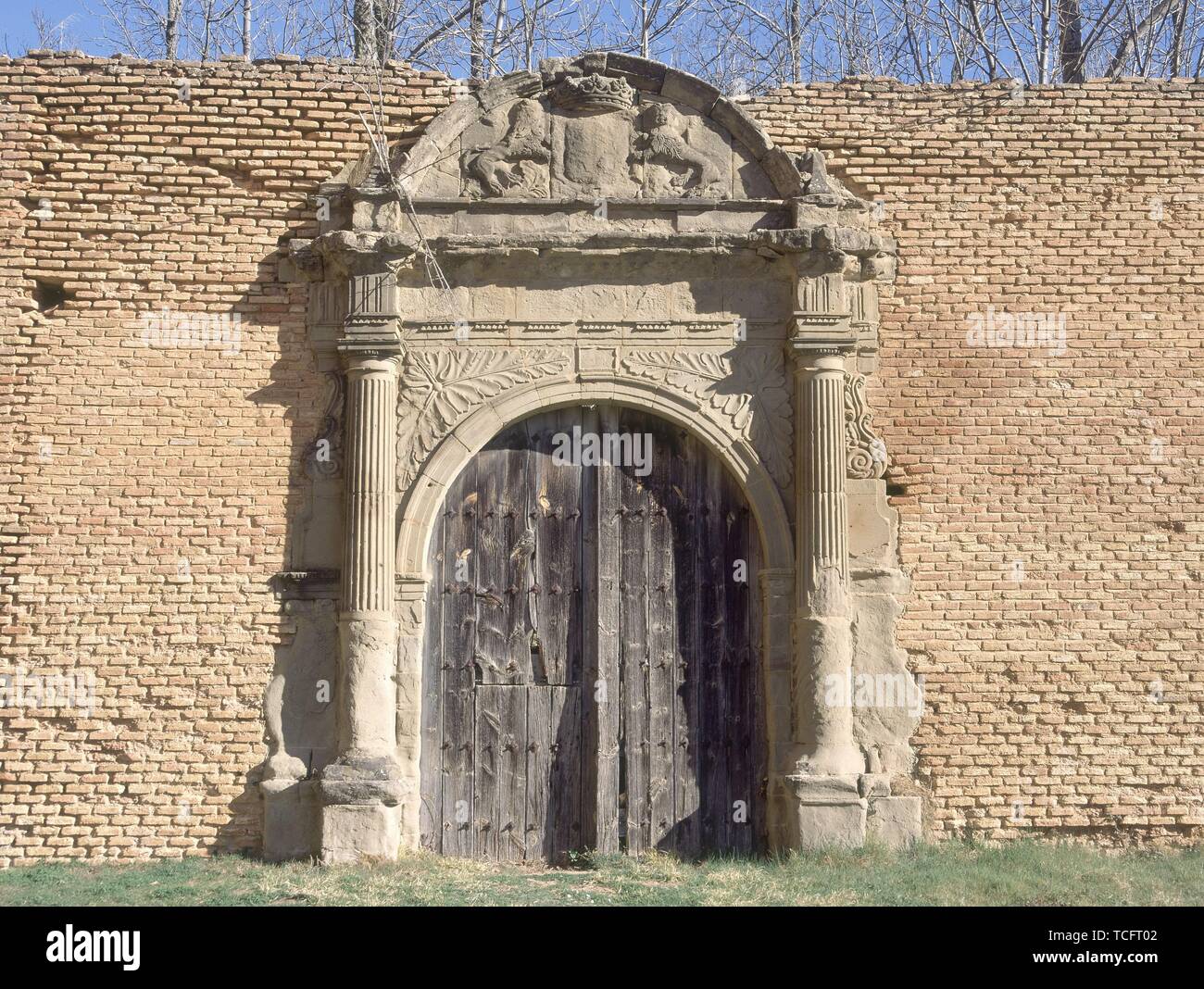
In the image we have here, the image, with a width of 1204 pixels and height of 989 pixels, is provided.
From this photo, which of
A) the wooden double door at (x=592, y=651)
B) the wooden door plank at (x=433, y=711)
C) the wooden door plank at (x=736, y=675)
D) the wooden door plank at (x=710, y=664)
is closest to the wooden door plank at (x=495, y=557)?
the wooden double door at (x=592, y=651)

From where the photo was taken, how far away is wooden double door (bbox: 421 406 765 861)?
775 centimetres

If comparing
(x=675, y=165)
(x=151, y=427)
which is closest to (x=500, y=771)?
(x=151, y=427)

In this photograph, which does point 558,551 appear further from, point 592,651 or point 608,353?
point 608,353

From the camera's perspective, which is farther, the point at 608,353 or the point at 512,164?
the point at 512,164

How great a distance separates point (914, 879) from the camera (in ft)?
22.2

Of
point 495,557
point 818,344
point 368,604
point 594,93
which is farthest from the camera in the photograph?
point 594,93

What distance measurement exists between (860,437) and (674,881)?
2950 mm

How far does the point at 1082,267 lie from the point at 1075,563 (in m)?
1.93

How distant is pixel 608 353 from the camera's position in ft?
26.1

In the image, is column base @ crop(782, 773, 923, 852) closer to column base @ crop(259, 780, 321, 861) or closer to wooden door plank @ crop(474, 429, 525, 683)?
wooden door plank @ crop(474, 429, 525, 683)

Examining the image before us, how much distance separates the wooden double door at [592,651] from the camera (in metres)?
7.75

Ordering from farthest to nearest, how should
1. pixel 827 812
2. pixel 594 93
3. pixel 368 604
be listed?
1. pixel 594 93
2. pixel 368 604
3. pixel 827 812

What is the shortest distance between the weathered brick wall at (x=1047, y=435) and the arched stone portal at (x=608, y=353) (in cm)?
32

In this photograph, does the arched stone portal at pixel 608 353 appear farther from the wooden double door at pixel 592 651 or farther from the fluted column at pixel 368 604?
the wooden double door at pixel 592 651
